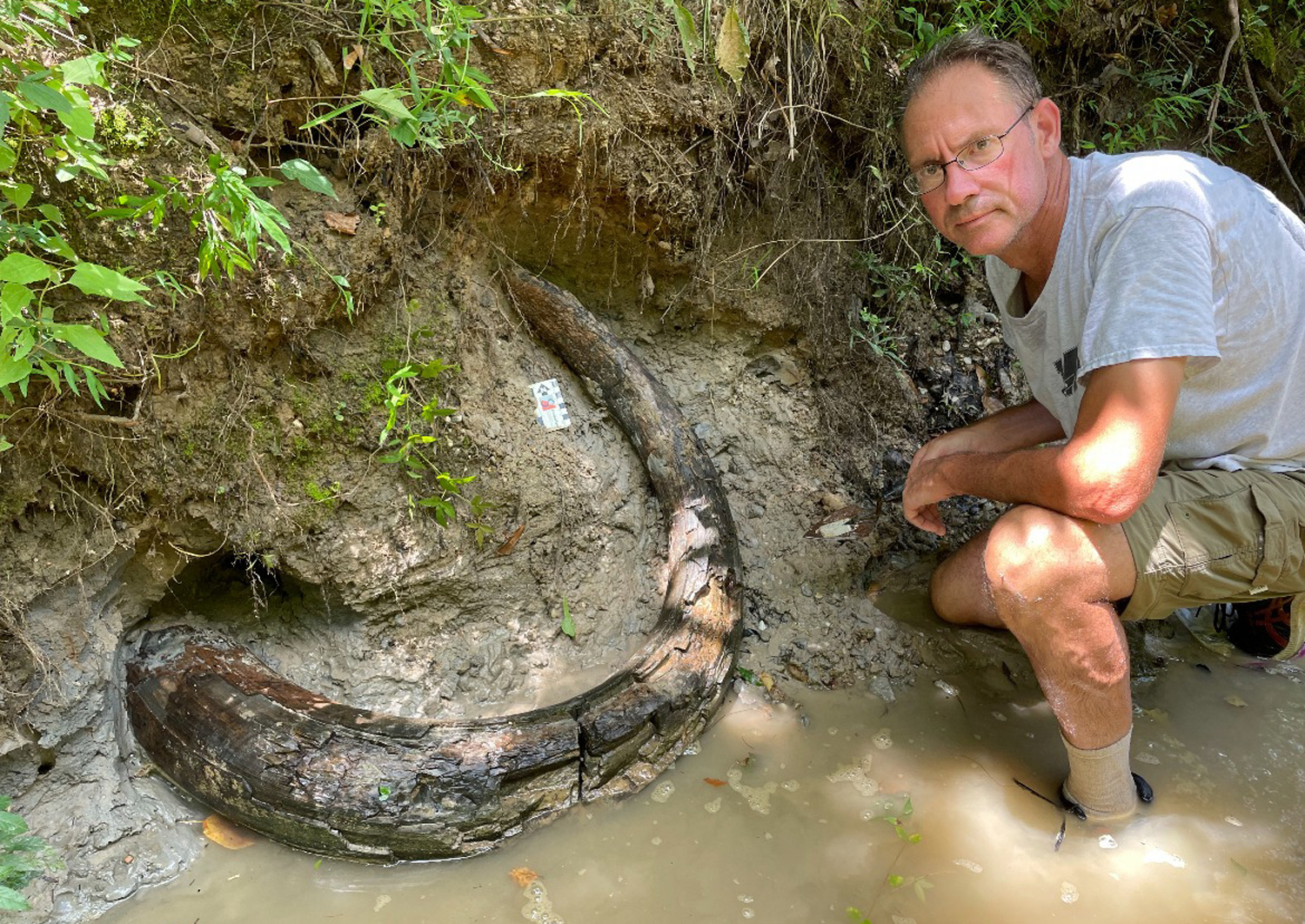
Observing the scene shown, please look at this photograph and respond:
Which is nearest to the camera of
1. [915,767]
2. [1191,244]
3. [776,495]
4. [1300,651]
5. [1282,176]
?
[1191,244]

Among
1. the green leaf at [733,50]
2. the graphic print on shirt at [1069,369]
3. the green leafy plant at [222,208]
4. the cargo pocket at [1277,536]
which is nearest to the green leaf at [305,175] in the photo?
the green leafy plant at [222,208]

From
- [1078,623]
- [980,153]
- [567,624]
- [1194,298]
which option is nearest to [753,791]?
[567,624]

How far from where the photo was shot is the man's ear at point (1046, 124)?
2066 millimetres

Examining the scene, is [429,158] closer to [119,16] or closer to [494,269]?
[494,269]

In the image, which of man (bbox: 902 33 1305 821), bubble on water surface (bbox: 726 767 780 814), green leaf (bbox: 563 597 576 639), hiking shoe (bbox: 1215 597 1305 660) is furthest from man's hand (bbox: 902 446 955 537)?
green leaf (bbox: 563 597 576 639)

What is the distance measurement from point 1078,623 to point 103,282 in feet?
7.59

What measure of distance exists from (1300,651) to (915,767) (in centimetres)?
133

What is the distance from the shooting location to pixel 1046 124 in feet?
6.83

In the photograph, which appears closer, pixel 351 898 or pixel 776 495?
pixel 351 898

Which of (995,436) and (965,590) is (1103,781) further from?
(995,436)

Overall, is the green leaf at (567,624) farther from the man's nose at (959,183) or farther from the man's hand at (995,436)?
the man's nose at (959,183)

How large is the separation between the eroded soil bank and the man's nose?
105 centimetres

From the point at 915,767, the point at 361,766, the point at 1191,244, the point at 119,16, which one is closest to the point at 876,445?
the point at 915,767

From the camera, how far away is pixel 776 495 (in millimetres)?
3172
